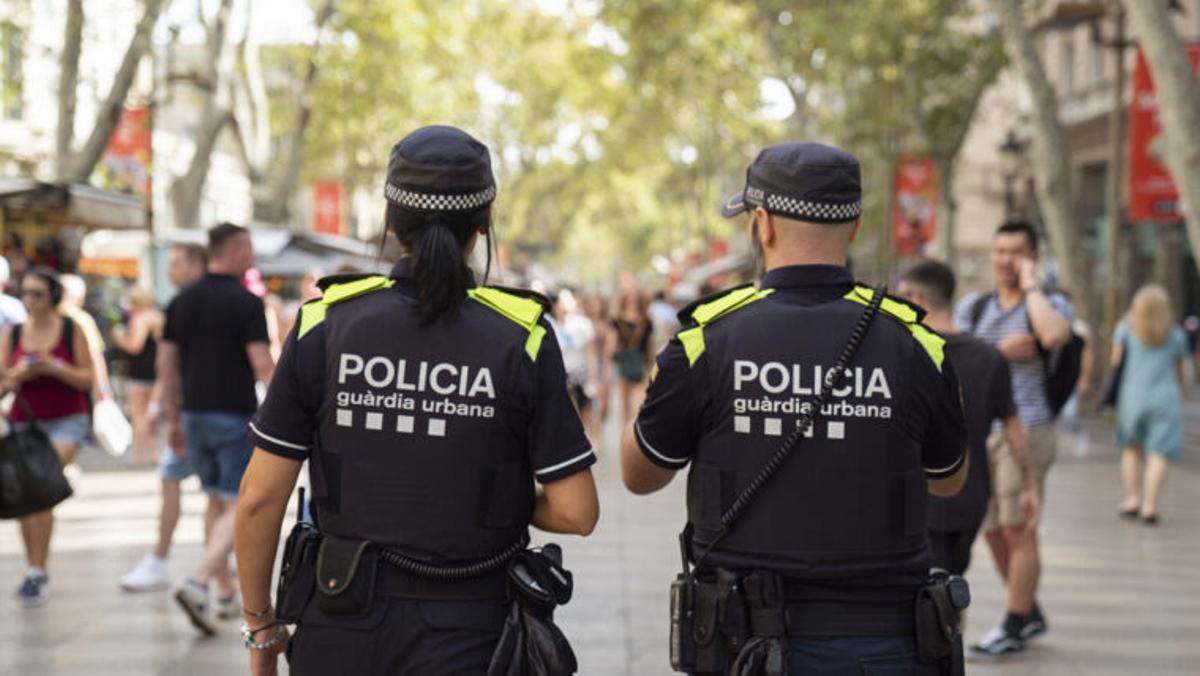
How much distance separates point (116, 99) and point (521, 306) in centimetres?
1658

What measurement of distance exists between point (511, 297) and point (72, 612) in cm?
603

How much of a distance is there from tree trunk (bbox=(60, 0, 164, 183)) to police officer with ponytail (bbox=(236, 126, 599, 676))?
1646 cm

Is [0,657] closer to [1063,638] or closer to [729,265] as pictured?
[1063,638]

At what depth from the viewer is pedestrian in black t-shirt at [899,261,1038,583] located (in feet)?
22.1

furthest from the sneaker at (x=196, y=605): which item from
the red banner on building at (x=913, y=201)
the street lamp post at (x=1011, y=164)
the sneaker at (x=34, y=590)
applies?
the red banner on building at (x=913, y=201)

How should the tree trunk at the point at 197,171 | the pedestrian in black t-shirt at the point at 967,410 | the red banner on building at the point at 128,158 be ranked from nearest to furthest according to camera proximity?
the pedestrian in black t-shirt at the point at 967,410
the tree trunk at the point at 197,171
the red banner on building at the point at 128,158

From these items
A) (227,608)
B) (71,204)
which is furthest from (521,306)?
(71,204)

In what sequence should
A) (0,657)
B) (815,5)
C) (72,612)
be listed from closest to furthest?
(0,657) → (72,612) → (815,5)

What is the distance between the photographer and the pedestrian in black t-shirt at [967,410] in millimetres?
6750

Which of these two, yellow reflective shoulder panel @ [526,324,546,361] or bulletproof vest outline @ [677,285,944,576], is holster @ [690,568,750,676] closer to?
bulletproof vest outline @ [677,285,944,576]

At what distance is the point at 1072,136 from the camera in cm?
3744

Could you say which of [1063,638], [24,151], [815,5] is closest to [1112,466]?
[1063,638]

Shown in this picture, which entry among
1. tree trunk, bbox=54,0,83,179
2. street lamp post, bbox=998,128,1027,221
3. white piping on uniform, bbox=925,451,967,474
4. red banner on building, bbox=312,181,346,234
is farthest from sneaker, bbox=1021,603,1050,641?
red banner on building, bbox=312,181,346,234

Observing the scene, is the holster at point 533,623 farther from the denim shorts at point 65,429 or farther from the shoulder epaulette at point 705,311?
the denim shorts at point 65,429
